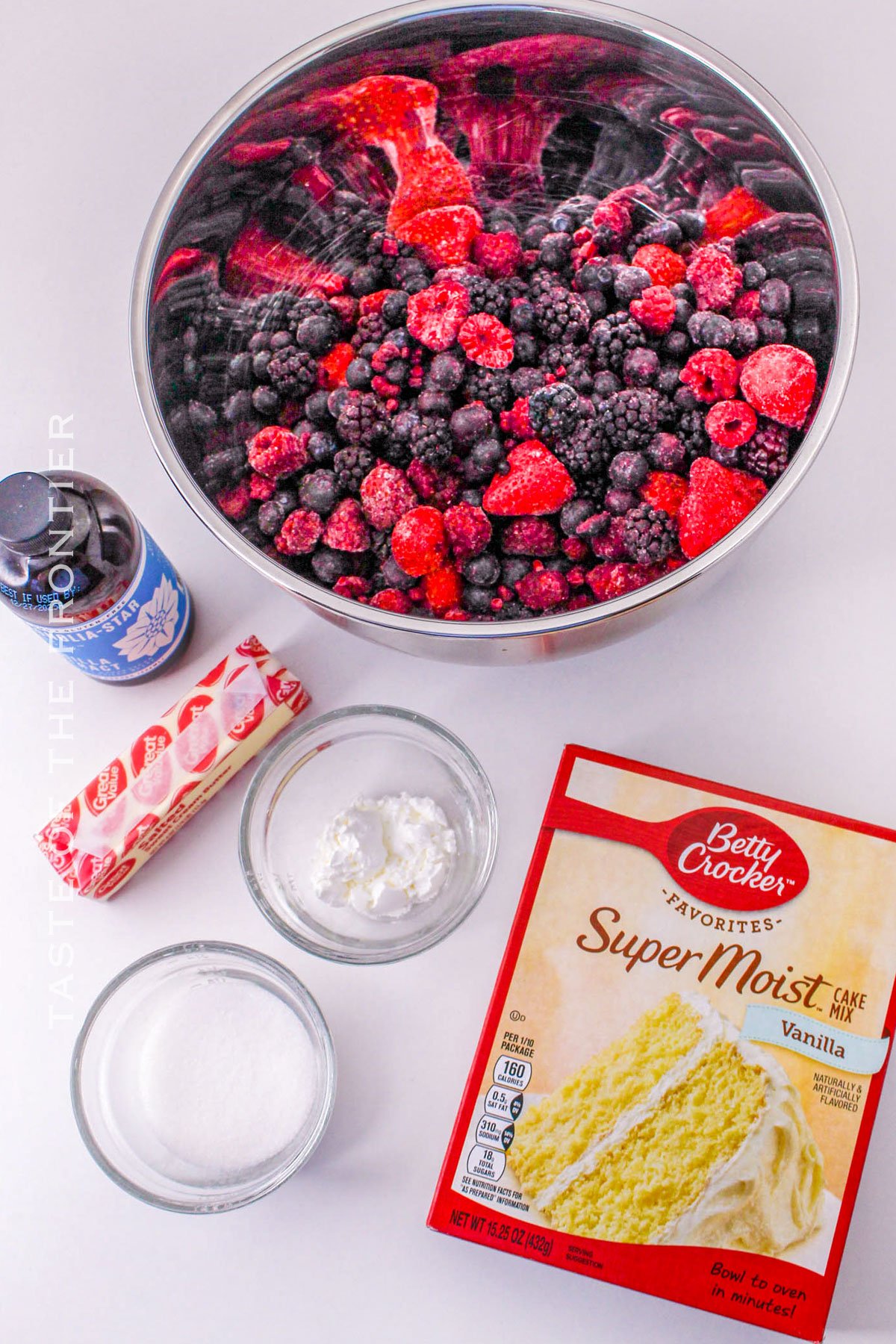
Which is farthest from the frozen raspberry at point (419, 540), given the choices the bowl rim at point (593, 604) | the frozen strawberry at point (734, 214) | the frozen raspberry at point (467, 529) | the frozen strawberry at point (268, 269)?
the frozen strawberry at point (734, 214)

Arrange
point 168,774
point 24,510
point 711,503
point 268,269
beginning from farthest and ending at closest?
point 268,269 → point 168,774 → point 711,503 → point 24,510

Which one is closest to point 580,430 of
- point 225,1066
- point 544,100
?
point 544,100

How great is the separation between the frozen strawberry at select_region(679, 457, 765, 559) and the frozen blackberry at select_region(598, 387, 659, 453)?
59mm

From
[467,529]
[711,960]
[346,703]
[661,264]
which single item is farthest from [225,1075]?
[661,264]

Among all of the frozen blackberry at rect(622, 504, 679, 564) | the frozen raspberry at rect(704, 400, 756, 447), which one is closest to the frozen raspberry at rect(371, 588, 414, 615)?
the frozen blackberry at rect(622, 504, 679, 564)

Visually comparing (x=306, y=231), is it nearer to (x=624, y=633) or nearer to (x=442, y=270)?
(x=442, y=270)

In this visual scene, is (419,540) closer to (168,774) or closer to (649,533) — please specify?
(649,533)

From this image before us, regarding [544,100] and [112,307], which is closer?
[544,100]

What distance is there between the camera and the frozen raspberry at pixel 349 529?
1070 millimetres

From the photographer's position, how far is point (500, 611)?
1069mm

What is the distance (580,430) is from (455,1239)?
0.81 meters

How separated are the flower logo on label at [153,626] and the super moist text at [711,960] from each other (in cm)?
52

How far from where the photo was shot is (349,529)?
1.07 metres

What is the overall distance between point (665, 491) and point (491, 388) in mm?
202
